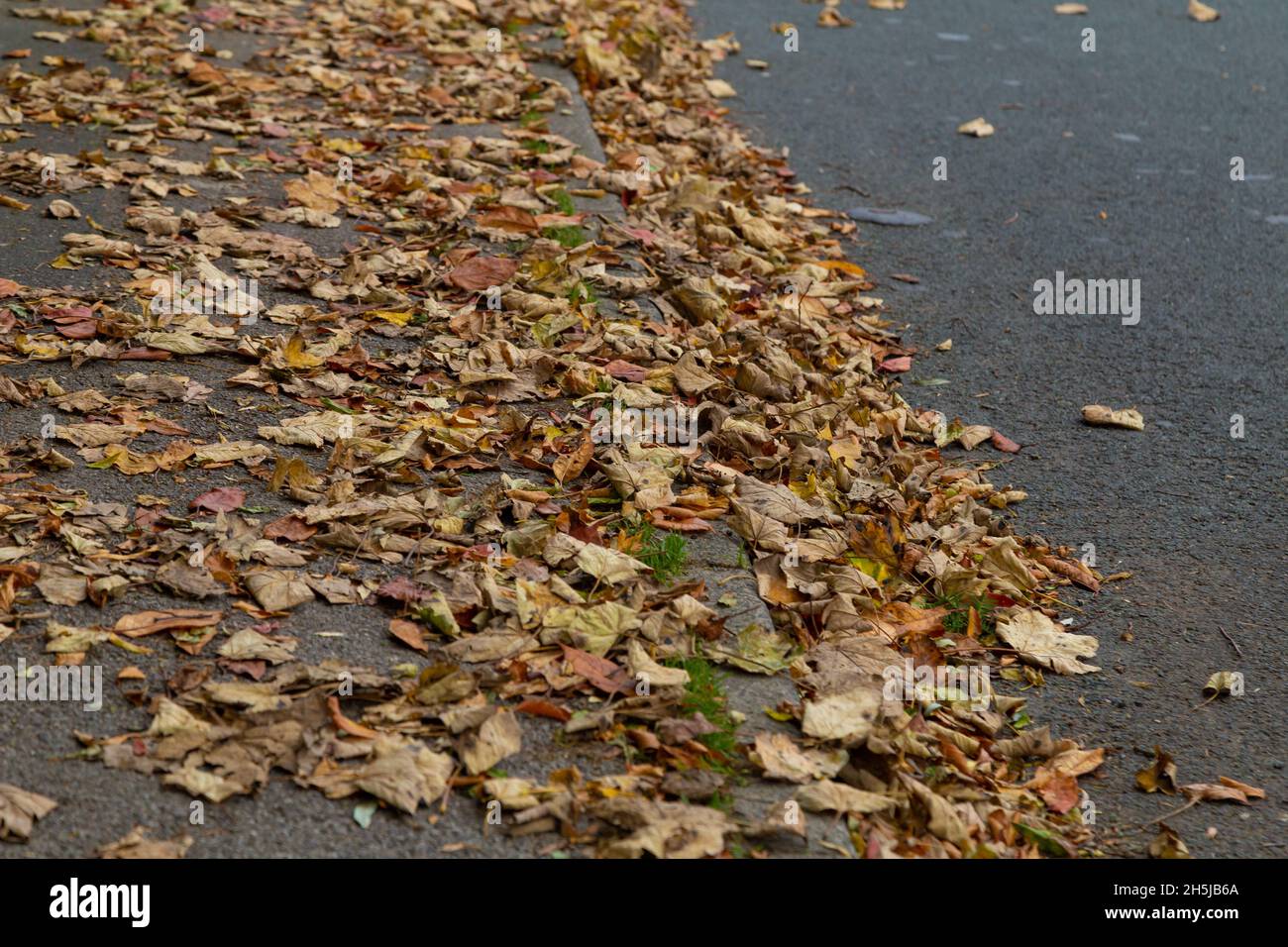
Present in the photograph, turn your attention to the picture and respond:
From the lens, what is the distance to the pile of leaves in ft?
9.07

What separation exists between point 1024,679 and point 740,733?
0.91 metres

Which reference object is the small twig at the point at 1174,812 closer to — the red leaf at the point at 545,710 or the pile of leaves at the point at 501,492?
the pile of leaves at the point at 501,492

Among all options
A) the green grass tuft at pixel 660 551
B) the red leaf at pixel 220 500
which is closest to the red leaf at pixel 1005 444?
the green grass tuft at pixel 660 551

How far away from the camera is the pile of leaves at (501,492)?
2764 mm

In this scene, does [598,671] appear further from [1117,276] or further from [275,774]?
[1117,276]

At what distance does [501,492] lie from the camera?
363cm

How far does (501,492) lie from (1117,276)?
3196 mm

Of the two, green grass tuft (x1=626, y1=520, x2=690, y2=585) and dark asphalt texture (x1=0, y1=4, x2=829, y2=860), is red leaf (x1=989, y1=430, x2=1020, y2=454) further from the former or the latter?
green grass tuft (x1=626, y1=520, x2=690, y2=585)

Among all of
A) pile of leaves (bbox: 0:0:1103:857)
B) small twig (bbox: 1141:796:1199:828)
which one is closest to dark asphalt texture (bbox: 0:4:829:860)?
pile of leaves (bbox: 0:0:1103:857)

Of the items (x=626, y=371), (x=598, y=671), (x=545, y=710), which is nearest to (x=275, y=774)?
(x=545, y=710)

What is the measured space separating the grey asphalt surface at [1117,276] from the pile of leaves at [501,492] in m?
0.18
